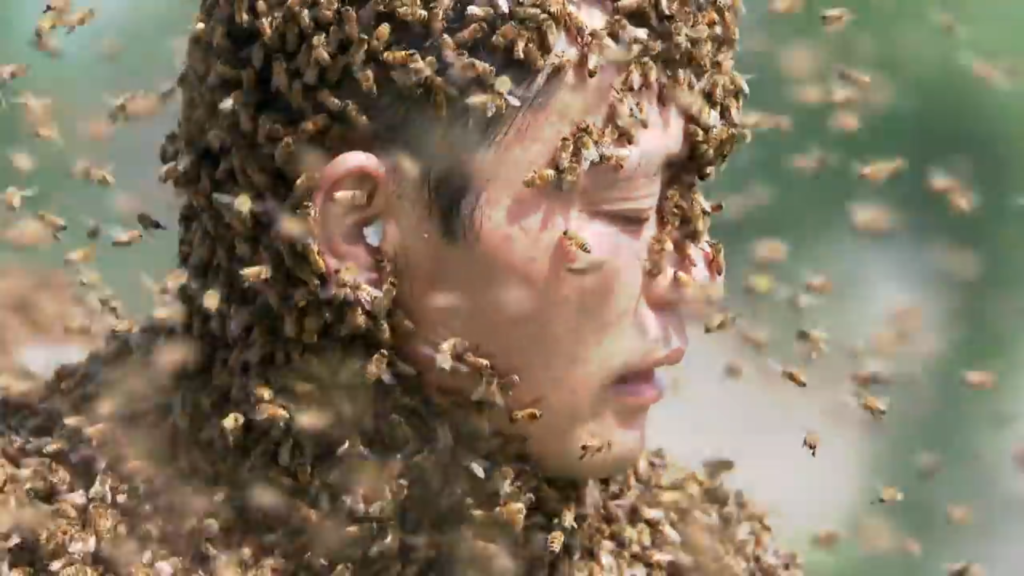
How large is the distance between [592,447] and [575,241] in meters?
0.29

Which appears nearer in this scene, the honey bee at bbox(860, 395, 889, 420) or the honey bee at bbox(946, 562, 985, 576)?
the honey bee at bbox(860, 395, 889, 420)

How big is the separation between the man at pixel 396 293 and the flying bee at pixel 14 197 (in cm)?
22

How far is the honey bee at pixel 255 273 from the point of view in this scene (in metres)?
1.38

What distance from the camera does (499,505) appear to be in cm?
149

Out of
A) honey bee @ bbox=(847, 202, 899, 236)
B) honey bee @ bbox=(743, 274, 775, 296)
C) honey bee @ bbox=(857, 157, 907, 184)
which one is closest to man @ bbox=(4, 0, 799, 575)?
honey bee @ bbox=(743, 274, 775, 296)

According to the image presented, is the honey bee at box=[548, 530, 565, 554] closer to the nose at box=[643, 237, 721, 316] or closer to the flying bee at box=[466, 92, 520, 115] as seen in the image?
the nose at box=[643, 237, 721, 316]

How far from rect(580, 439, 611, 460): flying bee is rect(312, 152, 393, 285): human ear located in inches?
13.9

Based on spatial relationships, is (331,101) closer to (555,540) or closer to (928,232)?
(555,540)

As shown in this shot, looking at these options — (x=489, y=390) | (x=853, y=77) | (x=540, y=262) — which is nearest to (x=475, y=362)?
(x=489, y=390)

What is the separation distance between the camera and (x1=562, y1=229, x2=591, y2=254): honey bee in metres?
1.37

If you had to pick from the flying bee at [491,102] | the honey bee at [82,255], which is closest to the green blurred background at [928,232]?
the flying bee at [491,102]

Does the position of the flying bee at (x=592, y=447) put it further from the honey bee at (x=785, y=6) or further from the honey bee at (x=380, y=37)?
the honey bee at (x=785, y=6)

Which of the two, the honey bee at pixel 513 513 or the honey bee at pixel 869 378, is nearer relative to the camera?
the honey bee at pixel 513 513

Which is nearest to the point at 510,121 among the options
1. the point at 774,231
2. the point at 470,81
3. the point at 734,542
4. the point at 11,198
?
the point at 470,81
